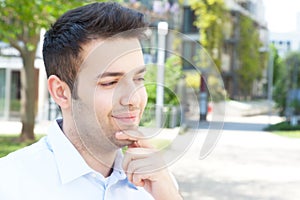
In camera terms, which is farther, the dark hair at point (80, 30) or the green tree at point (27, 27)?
the green tree at point (27, 27)

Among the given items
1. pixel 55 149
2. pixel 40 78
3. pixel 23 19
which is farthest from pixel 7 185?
pixel 40 78

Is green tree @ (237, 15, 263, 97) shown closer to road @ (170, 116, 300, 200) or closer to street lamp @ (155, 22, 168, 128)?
road @ (170, 116, 300, 200)

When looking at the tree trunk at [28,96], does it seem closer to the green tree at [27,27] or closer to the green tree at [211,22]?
the green tree at [27,27]

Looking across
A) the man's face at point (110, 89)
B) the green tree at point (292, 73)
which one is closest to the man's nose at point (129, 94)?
the man's face at point (110, 89)

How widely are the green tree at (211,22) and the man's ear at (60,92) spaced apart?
15.5 metres

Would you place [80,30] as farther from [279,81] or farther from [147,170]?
[279,81]

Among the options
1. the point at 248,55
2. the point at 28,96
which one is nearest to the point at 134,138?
the point at 28,96

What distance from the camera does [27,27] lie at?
783 cm

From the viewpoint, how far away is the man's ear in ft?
2.88

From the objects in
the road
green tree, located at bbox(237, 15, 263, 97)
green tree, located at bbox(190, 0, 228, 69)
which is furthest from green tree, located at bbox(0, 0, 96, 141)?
green tree, located at bbox(237, 15, 263, 97)

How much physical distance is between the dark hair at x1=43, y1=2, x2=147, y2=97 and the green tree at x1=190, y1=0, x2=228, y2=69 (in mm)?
15535

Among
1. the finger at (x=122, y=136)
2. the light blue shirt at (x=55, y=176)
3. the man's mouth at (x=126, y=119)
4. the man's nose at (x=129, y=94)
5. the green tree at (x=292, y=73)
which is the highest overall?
the green tree at (x=292, y=73)

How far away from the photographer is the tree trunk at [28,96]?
8.77 m

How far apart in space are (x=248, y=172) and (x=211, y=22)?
32.4ft
